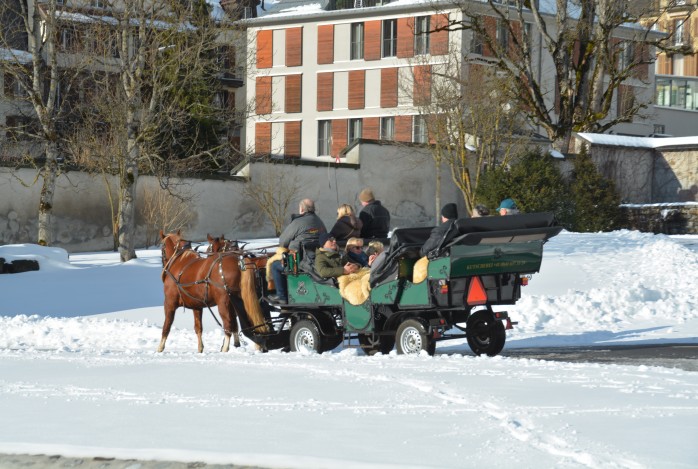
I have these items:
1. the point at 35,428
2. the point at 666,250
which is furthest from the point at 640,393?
the point at 666,250

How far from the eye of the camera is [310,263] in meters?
16.5

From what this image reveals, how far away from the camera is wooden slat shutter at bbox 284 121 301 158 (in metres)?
71.9

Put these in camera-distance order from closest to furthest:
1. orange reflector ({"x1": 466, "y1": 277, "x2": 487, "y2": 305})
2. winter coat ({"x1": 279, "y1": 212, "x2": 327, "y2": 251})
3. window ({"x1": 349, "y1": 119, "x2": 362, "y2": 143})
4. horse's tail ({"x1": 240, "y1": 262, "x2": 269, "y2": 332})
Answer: orange reflector ({"x1": 466, "y1": 277, "x2": 487, "y2": 305}), winter coat ({"x1": 279, "y1": 212, "x2": 327, "y2": 251}), horse's tail ({"x1": 240, "y1": 262, "x2": 269, "y2": 332}), window ({"x1": 349, "y1": 119, "x2": 362, "y2": 143})

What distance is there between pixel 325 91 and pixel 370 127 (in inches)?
152

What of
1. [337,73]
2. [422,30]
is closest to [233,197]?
[422,30]

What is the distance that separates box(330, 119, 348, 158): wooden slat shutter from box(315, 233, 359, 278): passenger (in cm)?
5390

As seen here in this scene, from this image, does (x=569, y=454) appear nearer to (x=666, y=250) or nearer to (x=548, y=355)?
(x=548, y=355)

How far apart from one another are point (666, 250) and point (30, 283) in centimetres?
1395

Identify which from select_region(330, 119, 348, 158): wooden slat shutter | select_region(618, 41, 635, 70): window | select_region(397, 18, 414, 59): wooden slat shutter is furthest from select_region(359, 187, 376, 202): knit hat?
select_region(330, 119, 348, 158): wooden slat shutter

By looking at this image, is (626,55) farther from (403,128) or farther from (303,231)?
(303,231)

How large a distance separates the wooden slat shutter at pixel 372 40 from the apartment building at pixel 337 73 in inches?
2.2

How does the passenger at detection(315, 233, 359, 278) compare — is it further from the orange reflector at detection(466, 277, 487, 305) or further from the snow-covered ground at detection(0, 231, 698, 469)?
the orange reflector at detection(466, 277, 487, 305)

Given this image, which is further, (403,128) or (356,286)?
(403,128)

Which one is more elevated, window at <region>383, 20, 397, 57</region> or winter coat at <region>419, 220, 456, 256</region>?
window at <region>383, 20, 397, 57</region>
